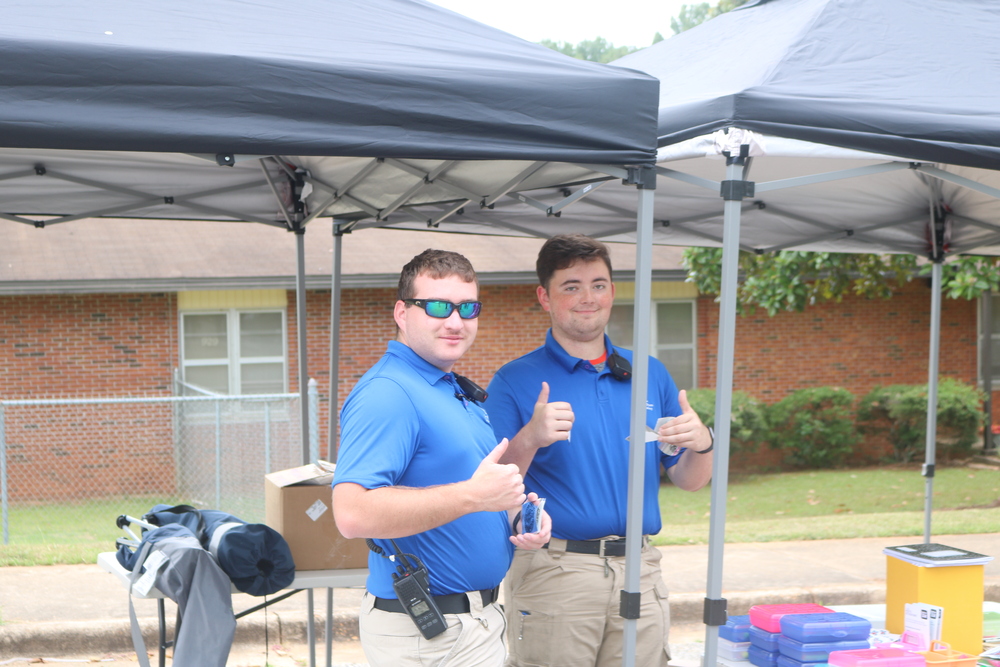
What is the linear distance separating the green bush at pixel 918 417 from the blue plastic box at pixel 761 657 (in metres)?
12.3

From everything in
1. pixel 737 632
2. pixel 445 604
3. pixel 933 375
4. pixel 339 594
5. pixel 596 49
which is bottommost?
pixel 339 594

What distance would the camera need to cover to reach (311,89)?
90.3 inches

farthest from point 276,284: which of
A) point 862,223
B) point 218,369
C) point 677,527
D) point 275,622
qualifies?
point 862,223

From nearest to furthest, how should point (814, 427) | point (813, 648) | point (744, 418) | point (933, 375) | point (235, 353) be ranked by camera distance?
point (813, 648)
point (933, 375)
point (235, 353)
point (744, 418)
point (814, 427)

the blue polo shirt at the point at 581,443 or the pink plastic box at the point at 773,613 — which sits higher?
the blue polo shirt at the point at 581,443

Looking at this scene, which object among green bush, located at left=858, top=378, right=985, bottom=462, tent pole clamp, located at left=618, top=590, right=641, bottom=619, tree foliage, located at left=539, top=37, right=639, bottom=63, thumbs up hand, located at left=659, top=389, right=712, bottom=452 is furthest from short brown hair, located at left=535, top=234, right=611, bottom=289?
tree foliage, located at left=539, top=37, right=639, bottom=63

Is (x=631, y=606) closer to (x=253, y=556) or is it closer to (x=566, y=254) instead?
(x=566, y=254)

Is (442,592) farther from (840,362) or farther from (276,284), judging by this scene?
(840,362)

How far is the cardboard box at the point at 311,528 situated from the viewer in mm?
3611

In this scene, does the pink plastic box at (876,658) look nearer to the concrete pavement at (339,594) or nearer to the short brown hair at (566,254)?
the short brown hair at (566,254)

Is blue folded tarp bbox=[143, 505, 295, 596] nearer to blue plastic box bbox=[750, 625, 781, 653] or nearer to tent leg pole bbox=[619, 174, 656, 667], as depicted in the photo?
tent leg pole bbox=[619, 174, 656, 667]

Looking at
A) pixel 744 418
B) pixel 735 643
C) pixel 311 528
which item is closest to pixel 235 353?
pixel 744 418

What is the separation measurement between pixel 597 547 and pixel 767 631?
80cm

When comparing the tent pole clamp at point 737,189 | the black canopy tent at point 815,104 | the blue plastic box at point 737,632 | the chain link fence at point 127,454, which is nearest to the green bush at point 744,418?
the chain link fence at point 127,454
